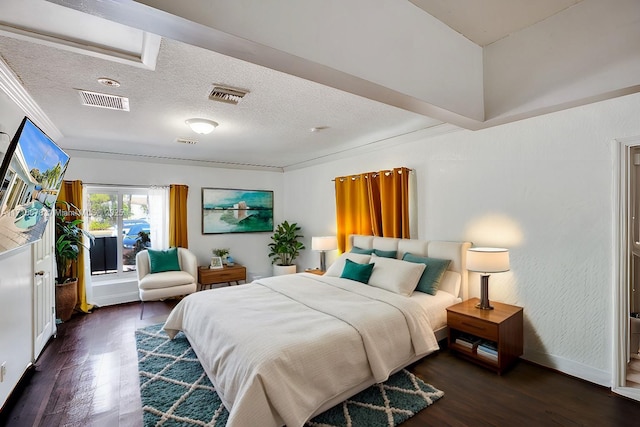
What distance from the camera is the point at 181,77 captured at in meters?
2.22

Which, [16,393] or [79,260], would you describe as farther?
[79,260]

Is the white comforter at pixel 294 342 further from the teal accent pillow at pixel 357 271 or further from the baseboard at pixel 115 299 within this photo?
the baseboard at pixel 115 299

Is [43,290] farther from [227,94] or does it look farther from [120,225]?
[227,94]

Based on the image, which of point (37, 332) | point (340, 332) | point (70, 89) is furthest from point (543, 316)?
point (37, 332)

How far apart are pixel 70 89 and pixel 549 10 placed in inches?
138

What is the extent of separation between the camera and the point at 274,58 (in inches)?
52.5

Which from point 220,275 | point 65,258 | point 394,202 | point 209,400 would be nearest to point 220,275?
point 220,275

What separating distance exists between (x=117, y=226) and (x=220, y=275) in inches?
73.3

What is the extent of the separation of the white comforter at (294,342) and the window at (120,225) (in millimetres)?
2544

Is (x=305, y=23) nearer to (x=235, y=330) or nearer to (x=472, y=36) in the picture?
(x=472, y=36)

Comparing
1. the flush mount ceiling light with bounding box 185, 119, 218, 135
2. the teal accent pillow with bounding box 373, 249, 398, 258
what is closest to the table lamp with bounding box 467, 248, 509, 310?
the teal accent pillow with bounding box 373, 249, 398, 258

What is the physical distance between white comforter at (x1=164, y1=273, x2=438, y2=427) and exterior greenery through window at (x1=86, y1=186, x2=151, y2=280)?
8.41 ft

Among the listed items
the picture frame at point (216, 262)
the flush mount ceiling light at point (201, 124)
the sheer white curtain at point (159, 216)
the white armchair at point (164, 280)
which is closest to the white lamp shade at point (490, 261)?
the flush mount ceiling light at point (201, 124)

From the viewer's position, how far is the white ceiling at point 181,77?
1.44 metres
